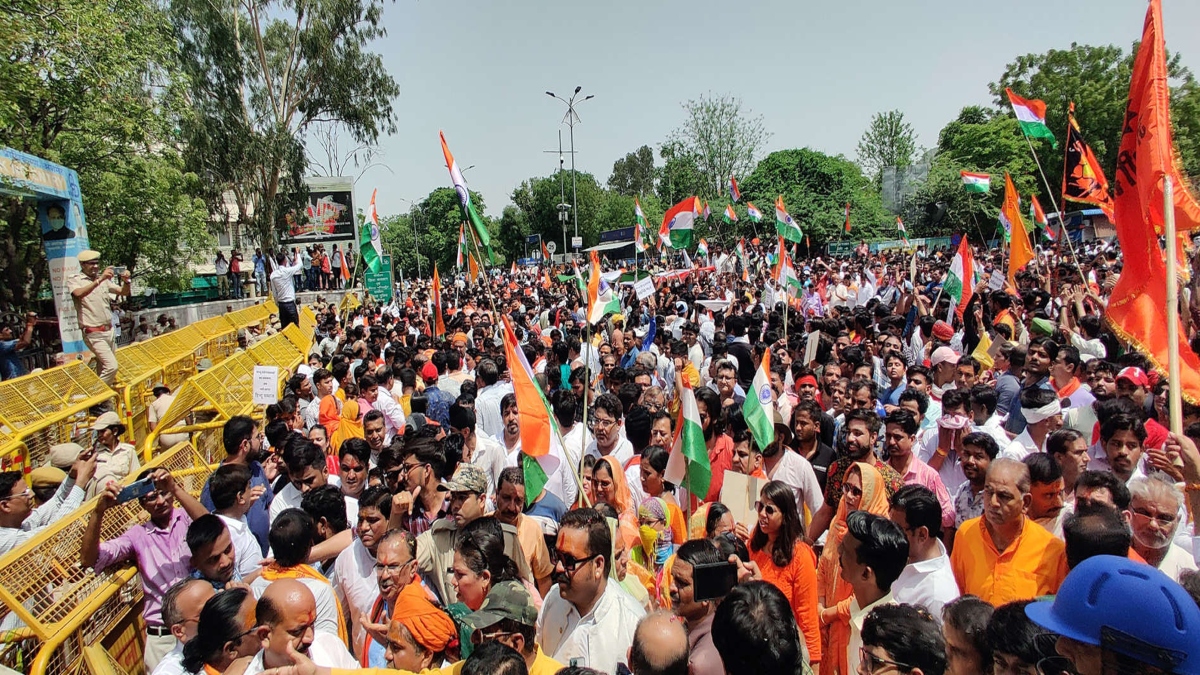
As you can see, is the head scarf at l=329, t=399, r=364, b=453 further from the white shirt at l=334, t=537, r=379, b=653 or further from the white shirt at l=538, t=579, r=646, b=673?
the white shirt at l=538, t=579, r=646, b=673

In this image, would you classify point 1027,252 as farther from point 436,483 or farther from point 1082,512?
point 436,483

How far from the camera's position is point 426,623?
2902 mm

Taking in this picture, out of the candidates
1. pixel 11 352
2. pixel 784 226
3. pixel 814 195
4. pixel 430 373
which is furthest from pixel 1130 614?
pixel 814 195

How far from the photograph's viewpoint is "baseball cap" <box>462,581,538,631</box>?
8.58 feet

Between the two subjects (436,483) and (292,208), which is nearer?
(436,483)

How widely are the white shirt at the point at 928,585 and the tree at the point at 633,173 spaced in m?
115

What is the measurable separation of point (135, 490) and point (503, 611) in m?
2.31

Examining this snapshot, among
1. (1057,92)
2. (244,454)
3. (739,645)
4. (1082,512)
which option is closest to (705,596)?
(739,645)

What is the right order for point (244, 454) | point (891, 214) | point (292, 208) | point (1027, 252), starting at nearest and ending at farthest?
point (244, 454), point (1027, 252), point (292, 208), point (891, 214)

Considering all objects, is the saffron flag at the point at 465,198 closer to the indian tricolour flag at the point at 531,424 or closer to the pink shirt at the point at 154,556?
the indian tricolour flag at the point at 531,424

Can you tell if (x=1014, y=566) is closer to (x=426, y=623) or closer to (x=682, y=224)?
(x=426, y=623)

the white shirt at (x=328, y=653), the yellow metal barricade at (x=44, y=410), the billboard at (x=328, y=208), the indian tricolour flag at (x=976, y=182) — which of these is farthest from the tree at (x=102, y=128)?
the billboard at (x=328, y=208)

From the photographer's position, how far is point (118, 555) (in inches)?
150

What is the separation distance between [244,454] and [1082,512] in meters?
5.00
